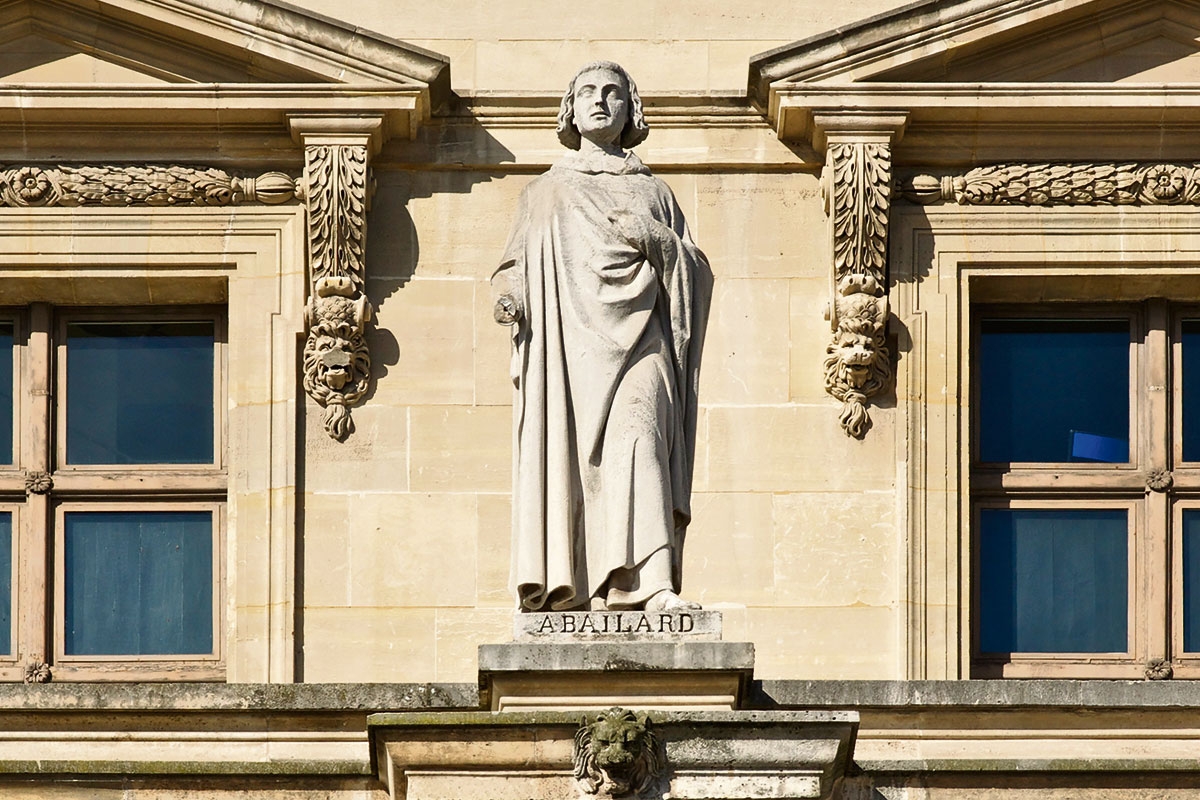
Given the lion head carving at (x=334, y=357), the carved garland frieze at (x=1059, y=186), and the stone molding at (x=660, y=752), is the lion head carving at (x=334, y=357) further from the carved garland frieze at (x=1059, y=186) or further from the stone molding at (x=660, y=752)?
the stone molding at (x=660, y=752)

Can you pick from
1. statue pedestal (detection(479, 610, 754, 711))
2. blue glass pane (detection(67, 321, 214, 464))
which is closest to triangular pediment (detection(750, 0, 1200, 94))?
blue glass pane (detection(67, 321, 214, 464))

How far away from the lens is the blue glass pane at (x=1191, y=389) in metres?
20.6

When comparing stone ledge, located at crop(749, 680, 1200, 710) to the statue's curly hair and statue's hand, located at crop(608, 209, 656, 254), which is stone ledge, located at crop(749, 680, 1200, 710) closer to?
statue's hand, located at crop(608, 209, 656, 254)

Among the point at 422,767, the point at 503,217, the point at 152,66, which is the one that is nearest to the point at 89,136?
the point at 152,66

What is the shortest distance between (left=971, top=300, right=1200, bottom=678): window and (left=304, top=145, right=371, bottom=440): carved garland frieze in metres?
3.03

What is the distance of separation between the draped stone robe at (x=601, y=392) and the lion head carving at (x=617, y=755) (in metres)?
0.77

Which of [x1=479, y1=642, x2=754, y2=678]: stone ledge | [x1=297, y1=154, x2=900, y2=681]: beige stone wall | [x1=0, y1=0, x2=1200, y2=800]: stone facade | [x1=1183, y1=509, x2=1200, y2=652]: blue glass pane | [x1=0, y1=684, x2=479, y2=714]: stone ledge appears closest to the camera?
[x1=479, y1=642, x2=754, y2=678]: stone ledge

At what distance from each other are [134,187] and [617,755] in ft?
18.7

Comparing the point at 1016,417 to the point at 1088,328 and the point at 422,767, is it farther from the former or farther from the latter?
the point at 422,767

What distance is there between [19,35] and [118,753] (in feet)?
15.5

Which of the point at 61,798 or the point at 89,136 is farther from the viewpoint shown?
the point at 89,136

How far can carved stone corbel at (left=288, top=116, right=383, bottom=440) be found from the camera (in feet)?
66.2

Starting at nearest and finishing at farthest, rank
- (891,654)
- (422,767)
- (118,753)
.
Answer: (422,767) → (118,753) → (891,654)

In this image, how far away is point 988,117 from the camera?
2055 cm
